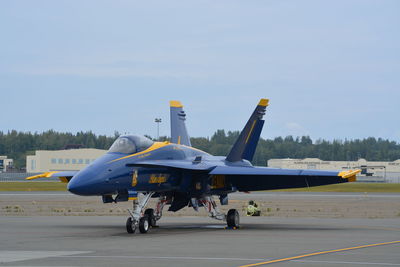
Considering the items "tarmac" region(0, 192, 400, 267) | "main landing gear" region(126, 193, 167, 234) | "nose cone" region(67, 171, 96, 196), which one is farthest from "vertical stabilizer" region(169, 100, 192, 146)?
"nose cone" region(67, 171, 96, 196)

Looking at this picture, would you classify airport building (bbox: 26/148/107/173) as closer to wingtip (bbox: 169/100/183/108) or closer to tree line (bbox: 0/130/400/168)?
tree line (bbox: 0/130/400/168)

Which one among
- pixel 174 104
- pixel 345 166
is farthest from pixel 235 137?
pixel 174 104

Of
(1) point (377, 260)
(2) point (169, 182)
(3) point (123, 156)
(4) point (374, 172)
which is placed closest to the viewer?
(1) point (377, 260)

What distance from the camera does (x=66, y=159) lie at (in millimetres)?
115438

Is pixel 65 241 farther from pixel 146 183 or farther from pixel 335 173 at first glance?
pixel 335 173

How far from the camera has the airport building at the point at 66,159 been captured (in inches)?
4469

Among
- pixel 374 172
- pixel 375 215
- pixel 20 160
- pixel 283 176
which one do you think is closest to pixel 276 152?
pixel 374 172

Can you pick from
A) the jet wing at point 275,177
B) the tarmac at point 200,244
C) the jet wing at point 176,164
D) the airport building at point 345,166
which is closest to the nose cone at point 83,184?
the tarmac at point 200,244

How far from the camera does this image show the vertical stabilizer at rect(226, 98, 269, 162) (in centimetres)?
2872

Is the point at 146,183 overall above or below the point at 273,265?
above

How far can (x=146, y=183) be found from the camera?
2366cm

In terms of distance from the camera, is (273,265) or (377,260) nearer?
(273,265)

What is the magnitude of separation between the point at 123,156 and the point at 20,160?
5907 inches

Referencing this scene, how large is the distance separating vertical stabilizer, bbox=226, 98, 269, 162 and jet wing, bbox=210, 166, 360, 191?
177cm
